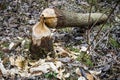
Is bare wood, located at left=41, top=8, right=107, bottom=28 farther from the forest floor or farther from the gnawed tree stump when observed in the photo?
the forest floor

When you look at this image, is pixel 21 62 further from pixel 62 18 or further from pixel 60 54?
pixel 62 18

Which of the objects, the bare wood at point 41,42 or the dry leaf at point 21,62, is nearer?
the dry leaf at point 21,62

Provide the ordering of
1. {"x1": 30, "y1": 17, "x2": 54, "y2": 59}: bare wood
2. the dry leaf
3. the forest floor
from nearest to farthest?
the forest floor < the dry leaf < {"x1": 30, "y1": 17, "x2": 54, "y2": 59}: bare wood

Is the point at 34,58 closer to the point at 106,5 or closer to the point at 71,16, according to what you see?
the point at 71,16

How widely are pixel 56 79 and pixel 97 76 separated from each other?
52 centimetres

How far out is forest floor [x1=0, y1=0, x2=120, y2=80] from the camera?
→ 3.56m

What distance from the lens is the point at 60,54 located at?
4.05 metres

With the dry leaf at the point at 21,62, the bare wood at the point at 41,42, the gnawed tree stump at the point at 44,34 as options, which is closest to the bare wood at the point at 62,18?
the gnawed tree stump at the point at 44,34

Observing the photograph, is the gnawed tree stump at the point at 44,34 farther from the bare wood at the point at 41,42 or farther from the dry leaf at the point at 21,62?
the dry leaf at the point at 21,62

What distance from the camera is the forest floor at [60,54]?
356 centimetres

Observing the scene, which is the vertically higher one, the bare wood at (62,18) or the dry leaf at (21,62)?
the bare wood at (62,18)

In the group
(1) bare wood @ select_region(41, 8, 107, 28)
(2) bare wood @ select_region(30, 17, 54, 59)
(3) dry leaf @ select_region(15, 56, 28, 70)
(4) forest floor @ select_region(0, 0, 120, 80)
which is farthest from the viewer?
(1) bare wood @ select_region(41, 8, 107, 28)

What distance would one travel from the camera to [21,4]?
601cm

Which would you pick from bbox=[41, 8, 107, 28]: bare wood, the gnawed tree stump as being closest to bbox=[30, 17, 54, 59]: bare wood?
the gnawed tree stump
